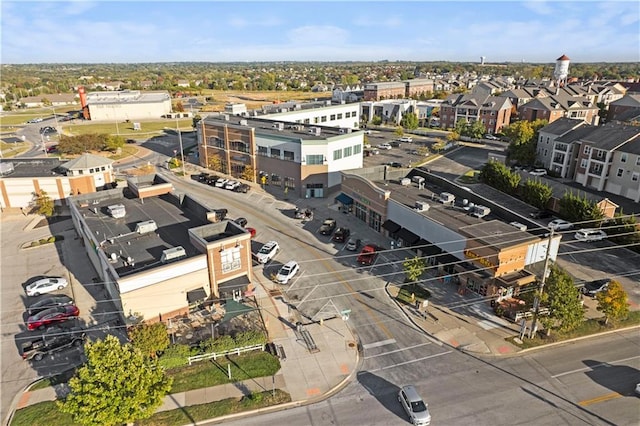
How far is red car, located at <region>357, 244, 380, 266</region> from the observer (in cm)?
4397

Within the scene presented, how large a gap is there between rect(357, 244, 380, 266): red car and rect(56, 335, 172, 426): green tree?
84.1 feet

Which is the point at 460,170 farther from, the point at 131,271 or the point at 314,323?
the point at 131,271

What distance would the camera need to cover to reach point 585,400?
2673 centimetres

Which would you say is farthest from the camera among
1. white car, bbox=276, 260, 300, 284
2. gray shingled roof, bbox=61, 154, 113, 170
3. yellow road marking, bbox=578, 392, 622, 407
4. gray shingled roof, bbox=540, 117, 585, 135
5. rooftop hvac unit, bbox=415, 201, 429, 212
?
gray shingled roof, bbox=540, 117, 585, 135

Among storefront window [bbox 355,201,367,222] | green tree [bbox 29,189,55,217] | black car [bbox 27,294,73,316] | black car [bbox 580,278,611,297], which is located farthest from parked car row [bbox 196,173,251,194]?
black car [bbox 580,278,611,297]

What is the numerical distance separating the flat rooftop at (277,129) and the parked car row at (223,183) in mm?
9943

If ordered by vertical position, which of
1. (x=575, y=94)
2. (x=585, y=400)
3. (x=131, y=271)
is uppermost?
(x=575, y=94)

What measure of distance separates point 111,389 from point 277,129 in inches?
2340

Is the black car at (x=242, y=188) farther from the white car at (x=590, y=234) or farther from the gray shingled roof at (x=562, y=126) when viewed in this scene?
the gray shingled roof at (x=562, y=126)

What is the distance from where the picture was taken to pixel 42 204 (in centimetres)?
5569

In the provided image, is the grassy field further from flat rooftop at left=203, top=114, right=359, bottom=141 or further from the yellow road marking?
flat rooftop at left=203, top=114, right=359, bottom=141

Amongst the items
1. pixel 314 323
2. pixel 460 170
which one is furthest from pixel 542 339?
pixel 460 170

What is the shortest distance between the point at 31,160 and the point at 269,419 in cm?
6520

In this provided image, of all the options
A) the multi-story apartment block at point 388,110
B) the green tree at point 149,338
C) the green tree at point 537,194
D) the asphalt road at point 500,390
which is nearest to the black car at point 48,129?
the multi-story apartment block at point 388,110
